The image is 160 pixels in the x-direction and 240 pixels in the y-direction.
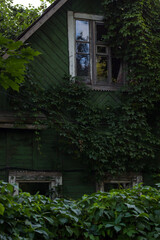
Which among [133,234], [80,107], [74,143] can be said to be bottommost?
[133,234]

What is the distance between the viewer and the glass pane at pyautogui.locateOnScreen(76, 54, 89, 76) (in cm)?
1038

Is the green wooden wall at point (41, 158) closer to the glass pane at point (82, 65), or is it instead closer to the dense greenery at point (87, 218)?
the glass pane at point (82, 65)

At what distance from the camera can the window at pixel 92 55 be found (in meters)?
10.3

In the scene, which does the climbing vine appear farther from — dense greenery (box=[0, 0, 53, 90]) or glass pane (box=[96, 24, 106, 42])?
dense greenery (box=[0, 0, 53, 90])

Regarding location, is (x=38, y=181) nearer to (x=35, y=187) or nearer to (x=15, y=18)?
(x=35, y=187)

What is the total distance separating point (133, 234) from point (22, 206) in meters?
1.40

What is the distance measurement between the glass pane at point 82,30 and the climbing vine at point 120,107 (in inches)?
22.3

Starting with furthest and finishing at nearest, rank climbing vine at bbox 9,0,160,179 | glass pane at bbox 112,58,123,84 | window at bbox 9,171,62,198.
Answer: glass pane at bbox 112,58,123,84 < climbing vine at bbox 9,0,160,179 < window at bbox 9,171,62,198

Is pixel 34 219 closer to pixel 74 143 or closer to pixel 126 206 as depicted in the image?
pixel 126 206

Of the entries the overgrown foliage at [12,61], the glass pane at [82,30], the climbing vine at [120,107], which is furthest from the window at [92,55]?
the overgrown foliage at [12,61]

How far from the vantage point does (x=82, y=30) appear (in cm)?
1059

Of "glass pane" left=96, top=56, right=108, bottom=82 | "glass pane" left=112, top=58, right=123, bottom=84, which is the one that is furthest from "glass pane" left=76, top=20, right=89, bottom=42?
"glass pane" left=112, top=58, right=123, bottom=84

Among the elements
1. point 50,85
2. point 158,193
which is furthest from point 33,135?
point 158,193

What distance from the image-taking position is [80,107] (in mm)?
9766
